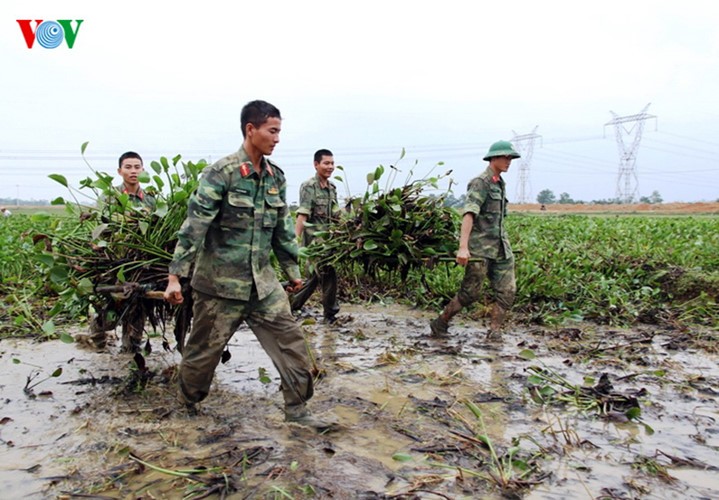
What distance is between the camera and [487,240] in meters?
5.62

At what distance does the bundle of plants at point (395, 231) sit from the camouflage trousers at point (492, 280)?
30 centimetres

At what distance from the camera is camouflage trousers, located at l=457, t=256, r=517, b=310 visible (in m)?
5.60

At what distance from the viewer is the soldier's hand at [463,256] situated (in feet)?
17.2

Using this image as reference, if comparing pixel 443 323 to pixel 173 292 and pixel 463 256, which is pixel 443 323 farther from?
pixel 173 292

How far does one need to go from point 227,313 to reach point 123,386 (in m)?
1.36

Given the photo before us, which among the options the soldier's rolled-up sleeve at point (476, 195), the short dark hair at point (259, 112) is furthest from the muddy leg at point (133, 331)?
the soldier's rolled-up sleeve at point (476, 195)

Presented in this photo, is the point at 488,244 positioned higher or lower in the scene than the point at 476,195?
lower

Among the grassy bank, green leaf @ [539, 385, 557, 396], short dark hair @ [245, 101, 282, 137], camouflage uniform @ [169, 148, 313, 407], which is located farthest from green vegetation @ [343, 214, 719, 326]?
short dark hair @ [245, 101, 282, 137]

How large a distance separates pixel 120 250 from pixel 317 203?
274 cm

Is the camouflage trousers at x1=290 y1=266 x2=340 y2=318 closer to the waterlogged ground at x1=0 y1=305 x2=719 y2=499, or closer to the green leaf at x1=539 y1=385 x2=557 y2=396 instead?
the waterlogged ground at x1=0 y1=305 x2=719 y2=499

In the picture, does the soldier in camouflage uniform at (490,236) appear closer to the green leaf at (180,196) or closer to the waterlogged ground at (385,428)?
the waterlogged ground at (385,428)

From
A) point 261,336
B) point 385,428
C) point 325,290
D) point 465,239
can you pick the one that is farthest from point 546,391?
point 325,290

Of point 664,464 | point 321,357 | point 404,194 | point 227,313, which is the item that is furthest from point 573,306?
point 227,313

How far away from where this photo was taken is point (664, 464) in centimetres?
307
